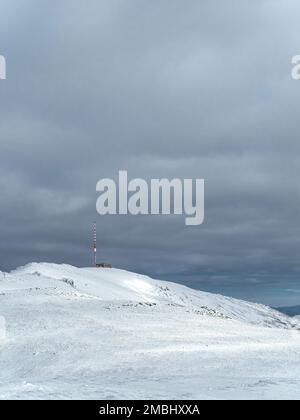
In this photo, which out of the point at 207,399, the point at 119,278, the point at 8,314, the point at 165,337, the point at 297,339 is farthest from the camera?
the point at 119,278

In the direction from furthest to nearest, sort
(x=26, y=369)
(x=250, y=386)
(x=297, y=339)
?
1. (x=297, y=339)
2. (x=26, y=369)
3. (x=250, y=386)

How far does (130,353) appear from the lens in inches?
726

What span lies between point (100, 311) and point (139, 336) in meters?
6.62

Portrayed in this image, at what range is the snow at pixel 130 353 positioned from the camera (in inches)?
542

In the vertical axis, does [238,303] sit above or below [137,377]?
above

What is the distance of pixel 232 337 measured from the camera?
22.8 meters

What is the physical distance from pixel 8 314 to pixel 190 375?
14.3 meters

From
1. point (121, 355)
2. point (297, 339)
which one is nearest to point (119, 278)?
point (297, 339)

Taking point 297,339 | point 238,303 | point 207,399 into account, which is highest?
point 238,303

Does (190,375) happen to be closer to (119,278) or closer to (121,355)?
(121,355)

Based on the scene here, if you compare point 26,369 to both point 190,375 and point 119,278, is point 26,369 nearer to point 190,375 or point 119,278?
point 190,375

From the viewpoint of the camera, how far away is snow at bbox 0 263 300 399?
13766 mm

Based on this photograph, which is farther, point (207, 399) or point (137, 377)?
point (137, 377)

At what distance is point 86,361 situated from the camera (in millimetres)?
18031
